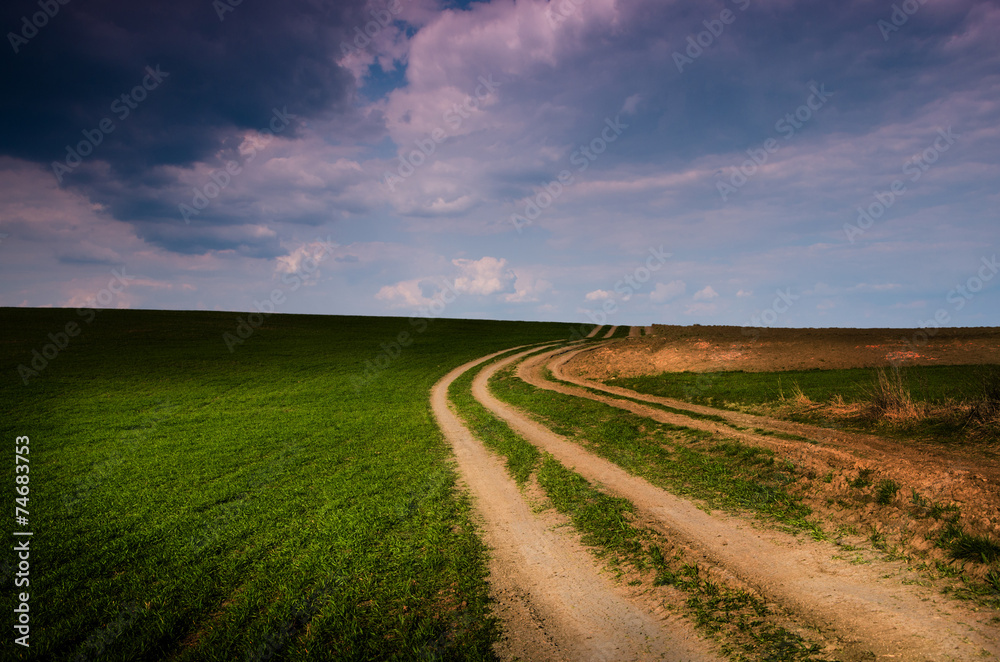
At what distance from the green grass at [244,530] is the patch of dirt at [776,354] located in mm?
16161

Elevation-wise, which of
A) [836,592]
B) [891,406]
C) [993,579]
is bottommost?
[836,592]

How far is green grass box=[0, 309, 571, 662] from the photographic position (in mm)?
6582

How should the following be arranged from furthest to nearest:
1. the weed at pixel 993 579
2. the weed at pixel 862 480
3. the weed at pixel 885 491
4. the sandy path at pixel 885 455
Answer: the weed at pixel 862 480 → the weed at pixel 885 491 → the sandy path at pixel 885 455 → the weed at pixel 993 579

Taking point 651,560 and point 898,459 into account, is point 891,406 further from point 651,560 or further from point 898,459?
point 651,560

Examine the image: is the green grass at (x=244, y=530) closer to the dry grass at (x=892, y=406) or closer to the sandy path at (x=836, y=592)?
the sandy path at (x=836, y=592)

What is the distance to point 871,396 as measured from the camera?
16.5 m

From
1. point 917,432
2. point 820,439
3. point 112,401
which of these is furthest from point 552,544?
point 112,401

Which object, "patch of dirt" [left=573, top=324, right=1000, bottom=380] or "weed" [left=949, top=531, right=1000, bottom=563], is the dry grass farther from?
"patch of dirt" [left=573, top=324, right=1000, bottom=380]

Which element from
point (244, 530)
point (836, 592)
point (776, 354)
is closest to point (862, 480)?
point (836, 592)

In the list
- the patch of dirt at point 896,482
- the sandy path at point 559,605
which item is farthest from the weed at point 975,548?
the sandy path at point 559,605

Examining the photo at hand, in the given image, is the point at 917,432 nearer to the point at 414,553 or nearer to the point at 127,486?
the point at 414,553

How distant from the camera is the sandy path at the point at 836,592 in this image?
18.3 ft

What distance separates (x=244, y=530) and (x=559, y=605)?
769cm

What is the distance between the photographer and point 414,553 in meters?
8.77
